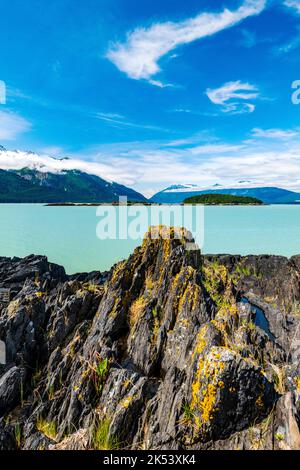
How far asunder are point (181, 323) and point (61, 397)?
560cm

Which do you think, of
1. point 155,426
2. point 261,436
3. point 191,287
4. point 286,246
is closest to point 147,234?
point 191,287

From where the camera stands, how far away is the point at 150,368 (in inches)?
522

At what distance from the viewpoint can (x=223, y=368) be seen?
853cm

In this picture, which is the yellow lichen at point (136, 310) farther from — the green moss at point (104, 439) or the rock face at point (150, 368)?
the green moss at point (104, 439)

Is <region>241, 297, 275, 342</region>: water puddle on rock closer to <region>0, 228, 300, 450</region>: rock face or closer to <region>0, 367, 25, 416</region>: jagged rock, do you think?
<region>0, 228, 300, 450</region>: rock face

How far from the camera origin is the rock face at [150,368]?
845cm

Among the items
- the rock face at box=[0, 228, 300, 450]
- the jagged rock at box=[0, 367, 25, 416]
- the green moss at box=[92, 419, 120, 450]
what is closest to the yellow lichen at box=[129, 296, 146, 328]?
the rock face at box=[0, 228, 300, 450]

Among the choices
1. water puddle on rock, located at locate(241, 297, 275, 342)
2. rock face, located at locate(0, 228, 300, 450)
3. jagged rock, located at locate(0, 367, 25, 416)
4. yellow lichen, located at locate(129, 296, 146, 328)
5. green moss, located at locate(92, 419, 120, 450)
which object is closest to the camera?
rock face, located at locate(0, 228, 300, 450)

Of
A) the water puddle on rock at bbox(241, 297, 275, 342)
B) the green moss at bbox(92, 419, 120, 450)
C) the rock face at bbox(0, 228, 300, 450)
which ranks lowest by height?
the water puddle on rock at bbox(241, 297, 275, 342)

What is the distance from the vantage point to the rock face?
8.45 metres

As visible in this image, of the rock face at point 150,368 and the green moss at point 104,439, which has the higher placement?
the rock face at point 150,368

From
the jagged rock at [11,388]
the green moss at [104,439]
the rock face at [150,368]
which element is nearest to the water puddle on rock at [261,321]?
the rock face at [150,368]

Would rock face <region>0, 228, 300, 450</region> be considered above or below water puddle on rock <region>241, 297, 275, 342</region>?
above

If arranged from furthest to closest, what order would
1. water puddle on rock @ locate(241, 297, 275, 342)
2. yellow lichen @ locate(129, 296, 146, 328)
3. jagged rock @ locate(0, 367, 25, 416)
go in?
water puddle on rock @ locate(241, 297, 275, 342) → yellow lichen @ locate(129, 296, 146, 328) → jagged rock @ locate(0, 367, 25, 416)
